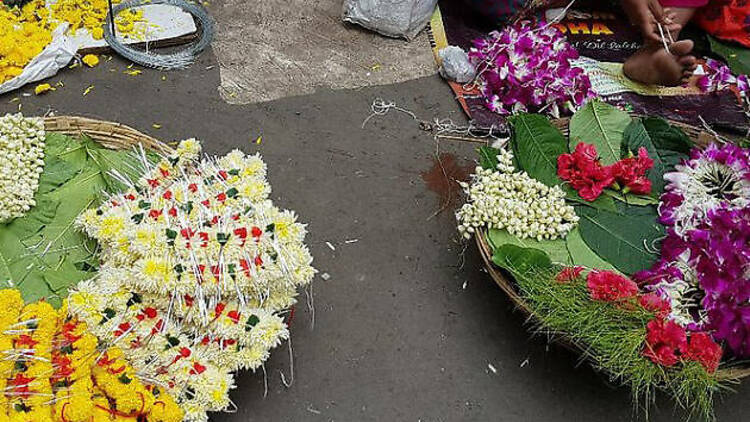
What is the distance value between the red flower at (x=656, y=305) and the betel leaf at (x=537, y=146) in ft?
1.70

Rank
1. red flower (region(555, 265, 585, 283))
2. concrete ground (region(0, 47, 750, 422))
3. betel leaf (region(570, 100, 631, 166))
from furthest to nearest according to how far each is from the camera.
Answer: betel leaf (region(570, 100, 631, 166))
concrete ground (region(0, 47, 750, 422))
red flower (region(555, 265, 585, 283))

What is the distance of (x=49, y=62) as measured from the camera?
2.78 meters

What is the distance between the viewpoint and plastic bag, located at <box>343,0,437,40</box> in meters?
3.13

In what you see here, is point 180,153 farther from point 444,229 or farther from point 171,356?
point 444,229

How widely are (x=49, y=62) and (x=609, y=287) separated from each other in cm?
222

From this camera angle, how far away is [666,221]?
2248 millimetres

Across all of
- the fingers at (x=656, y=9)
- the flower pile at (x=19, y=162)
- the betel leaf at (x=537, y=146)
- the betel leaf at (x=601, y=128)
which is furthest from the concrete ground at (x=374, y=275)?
the fingers at (x=656, y=9)

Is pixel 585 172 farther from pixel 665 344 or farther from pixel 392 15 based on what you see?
pixel 392 15

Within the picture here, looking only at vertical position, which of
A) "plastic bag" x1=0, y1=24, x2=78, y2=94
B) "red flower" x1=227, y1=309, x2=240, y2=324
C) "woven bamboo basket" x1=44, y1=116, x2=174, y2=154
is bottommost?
"plastic bag" x1=0, y1=24, x2=78, y2=94

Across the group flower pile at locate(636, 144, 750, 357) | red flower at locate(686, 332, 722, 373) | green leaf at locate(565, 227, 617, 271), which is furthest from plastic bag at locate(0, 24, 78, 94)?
red flower at locate(686, 332, 722, 373)

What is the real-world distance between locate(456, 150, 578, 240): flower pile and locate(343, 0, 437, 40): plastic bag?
1.13 m

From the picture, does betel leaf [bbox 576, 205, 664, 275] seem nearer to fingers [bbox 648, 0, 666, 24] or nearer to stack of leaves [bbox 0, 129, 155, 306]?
fingers [bbox 648, 0, 666, 24]

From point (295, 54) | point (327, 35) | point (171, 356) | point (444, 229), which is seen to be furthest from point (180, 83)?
point (171, 356)

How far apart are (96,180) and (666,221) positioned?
68.9 inches
